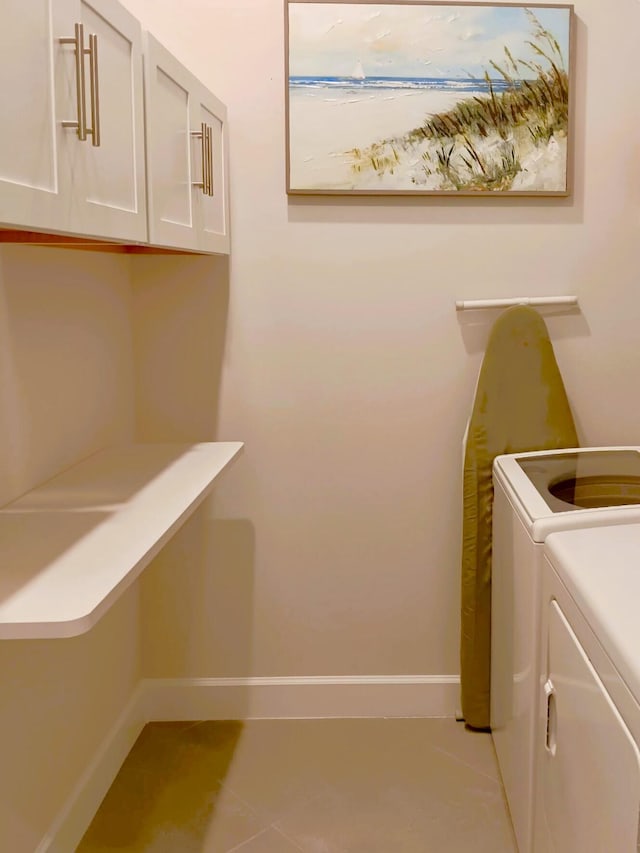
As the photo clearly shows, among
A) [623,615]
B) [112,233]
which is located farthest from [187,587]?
[623,615]

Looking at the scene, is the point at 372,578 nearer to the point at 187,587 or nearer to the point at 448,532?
the point at 448,532

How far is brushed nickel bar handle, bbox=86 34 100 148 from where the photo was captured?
132 cm

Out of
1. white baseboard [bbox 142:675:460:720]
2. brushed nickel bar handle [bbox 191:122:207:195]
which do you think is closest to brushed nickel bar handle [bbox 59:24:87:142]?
brushed nickel bar handle [bbox 191:122:207:195]

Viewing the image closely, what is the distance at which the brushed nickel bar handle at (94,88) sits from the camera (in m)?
1.32

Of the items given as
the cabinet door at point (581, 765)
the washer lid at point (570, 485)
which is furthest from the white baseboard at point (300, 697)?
the cabinet door at point (581, 765)

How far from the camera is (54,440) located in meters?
2.02

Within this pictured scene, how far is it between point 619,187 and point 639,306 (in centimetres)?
35

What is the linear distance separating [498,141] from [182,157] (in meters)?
1.00

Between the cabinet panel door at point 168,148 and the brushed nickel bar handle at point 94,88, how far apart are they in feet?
1.15

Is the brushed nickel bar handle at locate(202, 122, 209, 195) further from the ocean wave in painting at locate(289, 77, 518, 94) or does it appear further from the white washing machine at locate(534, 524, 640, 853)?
the white washing machine at locate(534, 524, 640, 853)

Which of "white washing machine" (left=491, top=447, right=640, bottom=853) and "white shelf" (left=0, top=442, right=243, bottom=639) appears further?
"white washing machine" (left=491, top=447, right=640, bottom=853)

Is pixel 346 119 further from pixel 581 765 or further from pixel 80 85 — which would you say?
pixel 581 765

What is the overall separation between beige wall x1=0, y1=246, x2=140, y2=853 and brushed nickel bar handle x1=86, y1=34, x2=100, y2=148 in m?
0.48

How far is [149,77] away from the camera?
1.70 meters
